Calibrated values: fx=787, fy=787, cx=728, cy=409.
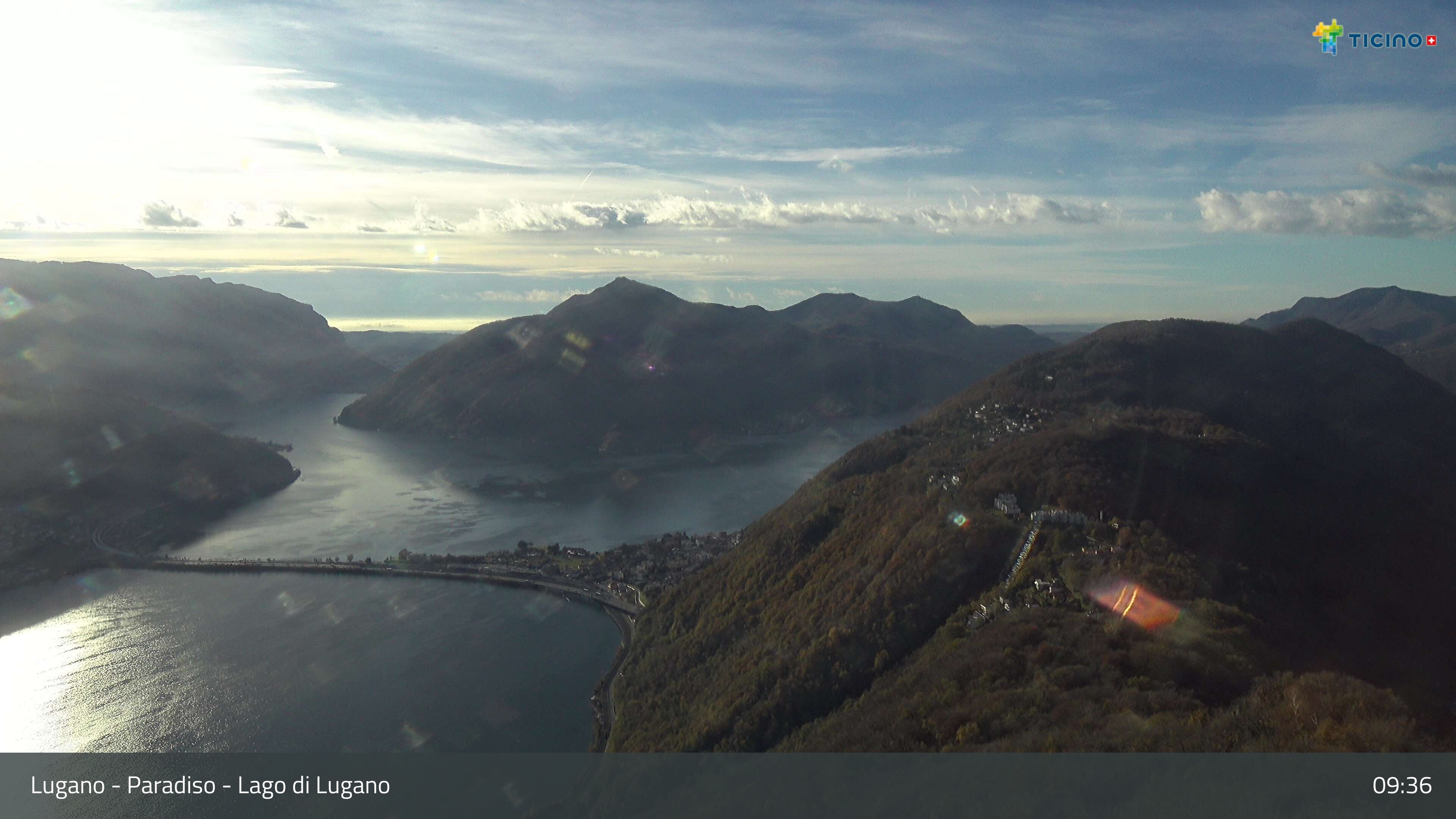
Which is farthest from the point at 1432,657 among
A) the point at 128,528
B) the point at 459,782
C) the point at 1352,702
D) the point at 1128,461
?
the point at 128,528

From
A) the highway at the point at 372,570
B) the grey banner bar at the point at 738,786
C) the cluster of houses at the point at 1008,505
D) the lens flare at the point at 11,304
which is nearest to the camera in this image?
the grey banner bar at the point at 738,786

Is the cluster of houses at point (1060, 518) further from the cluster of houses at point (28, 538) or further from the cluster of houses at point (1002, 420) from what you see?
the cluster of houses at point (28, 538)

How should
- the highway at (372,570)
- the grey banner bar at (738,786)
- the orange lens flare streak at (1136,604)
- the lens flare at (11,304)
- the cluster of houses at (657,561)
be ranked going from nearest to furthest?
the grey banner bar at (738,786)
the orange lens flare streak at (1136,604)
the cluster of houses at (657,561)
the highway at (372,570)
the lens flare at (11,304)

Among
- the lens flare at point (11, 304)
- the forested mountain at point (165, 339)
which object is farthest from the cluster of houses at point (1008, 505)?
the lens flare at point (11, 304)

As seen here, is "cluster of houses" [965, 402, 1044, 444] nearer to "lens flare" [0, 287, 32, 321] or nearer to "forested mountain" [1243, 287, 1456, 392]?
"forested mountain" [1243, 287, 1456, 392]

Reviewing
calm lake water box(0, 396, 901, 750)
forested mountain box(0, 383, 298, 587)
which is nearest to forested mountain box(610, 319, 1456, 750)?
calm lake water box(0, 396, 901, 750)

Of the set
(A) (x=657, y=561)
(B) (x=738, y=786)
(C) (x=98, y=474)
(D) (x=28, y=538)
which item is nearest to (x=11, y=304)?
(C) (x=98, y=474)
